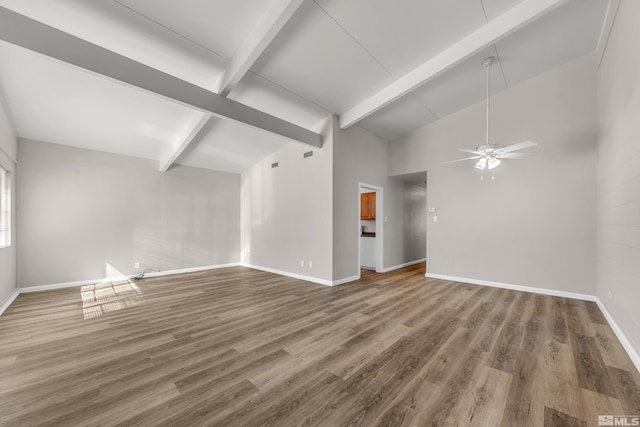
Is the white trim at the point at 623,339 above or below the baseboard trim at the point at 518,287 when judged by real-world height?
above

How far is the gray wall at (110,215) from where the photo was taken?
436cm

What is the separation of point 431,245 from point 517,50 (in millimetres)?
3703

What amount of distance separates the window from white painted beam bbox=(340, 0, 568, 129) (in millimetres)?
5889

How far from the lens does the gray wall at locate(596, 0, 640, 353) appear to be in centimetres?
218

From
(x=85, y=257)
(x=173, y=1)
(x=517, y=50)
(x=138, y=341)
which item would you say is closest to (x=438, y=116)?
Answer: (x=517, y=50)

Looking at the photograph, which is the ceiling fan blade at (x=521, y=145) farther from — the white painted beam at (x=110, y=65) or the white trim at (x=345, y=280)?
the white painted beam at (x=110, y=65)

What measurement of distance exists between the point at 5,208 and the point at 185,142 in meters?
2.81

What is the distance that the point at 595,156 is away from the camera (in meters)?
3.80

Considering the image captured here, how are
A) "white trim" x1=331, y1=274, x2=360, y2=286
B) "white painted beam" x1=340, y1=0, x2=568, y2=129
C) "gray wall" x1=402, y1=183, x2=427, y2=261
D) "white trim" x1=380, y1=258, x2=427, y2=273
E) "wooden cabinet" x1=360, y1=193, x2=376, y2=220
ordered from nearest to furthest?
1. "white painted beam" x1=340, y1=0, x2=568, y2=129
2. "white trim" x1=331, y1=274, x2=360, y2=286
3. "white trim" x1=380, y1=258, x2=427, y2=273
4. "wooden cabinet" x1=360, y1=193, x2=376, y2=220
5. "gray wall" x1=402, y1=183, x2=427, y2=261

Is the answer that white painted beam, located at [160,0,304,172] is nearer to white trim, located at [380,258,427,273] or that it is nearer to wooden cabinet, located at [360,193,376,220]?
wooden cabinet, located at [360,193,376,220]

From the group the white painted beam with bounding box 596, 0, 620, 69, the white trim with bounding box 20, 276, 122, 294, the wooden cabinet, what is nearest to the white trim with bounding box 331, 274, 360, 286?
the wooden cabinet

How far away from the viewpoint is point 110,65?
2549 mm

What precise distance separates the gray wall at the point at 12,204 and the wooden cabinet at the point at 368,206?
6.60 m

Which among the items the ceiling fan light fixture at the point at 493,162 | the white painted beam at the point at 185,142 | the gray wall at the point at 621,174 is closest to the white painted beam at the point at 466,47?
the gray wall at the point at 621,174
